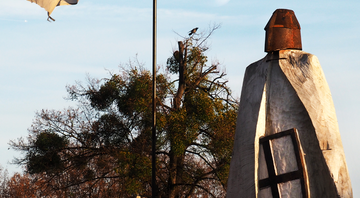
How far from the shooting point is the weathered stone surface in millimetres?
5684

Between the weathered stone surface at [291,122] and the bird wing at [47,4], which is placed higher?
the bird wing at [47,4]

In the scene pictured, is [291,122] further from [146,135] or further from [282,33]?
[146,135]

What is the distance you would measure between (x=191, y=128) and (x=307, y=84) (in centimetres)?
1123

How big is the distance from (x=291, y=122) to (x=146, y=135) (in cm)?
1213

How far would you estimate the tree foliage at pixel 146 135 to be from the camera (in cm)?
1719

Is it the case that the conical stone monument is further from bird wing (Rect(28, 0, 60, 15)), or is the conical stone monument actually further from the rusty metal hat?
bird wing (Rect(28, 0, 60, 15))

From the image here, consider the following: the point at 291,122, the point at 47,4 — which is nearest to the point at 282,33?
the point at 291,122

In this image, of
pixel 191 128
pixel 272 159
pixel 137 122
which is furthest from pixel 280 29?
pixel 137 122

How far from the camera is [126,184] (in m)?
16.8

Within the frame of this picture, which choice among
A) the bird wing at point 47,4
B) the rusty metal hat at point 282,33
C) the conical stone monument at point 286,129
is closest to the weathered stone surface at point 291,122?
the conical stone monument at point 286,129

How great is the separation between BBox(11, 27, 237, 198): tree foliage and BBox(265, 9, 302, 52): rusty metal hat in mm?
10646

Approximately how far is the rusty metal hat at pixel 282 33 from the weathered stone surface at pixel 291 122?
12cm

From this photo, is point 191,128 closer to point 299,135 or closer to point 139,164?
point 139,164

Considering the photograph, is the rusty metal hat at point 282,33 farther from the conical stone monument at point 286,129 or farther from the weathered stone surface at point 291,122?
the weathered stone surface at point 291,122
